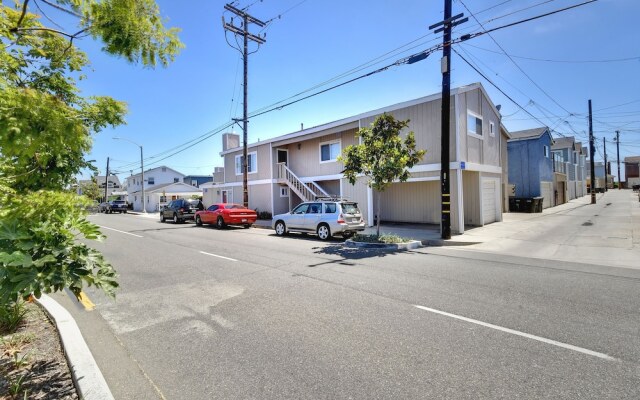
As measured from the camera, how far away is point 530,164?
90.8 feet

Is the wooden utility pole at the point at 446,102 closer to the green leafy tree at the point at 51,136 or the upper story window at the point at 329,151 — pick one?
the upper story window at the point at 329,151

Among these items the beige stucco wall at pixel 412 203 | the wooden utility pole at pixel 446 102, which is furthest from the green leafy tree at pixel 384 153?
the beige stucco wall at pixel 412 203

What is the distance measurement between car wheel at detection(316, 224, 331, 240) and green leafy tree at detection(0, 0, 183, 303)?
35.9 feet

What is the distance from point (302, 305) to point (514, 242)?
1043 centimetres

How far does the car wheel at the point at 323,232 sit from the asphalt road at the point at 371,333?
618 centimetres

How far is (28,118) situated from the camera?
9.18 feet

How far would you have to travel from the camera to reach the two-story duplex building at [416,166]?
15.8 meters

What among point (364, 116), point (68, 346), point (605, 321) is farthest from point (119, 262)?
point (364, 116)

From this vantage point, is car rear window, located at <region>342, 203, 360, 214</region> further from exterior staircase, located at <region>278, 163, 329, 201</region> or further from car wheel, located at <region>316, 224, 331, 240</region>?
exterior staircase, located at <region>278, 163, 329, 201</region>

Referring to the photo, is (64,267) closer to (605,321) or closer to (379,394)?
(379,394)

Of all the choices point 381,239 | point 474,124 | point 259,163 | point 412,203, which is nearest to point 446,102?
point 474,124

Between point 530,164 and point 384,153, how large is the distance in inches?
827

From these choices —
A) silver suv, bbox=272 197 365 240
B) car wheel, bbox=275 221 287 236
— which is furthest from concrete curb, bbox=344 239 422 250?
car wheel, bbox=275 221 287 236

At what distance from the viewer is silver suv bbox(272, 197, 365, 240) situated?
14.3 meters
